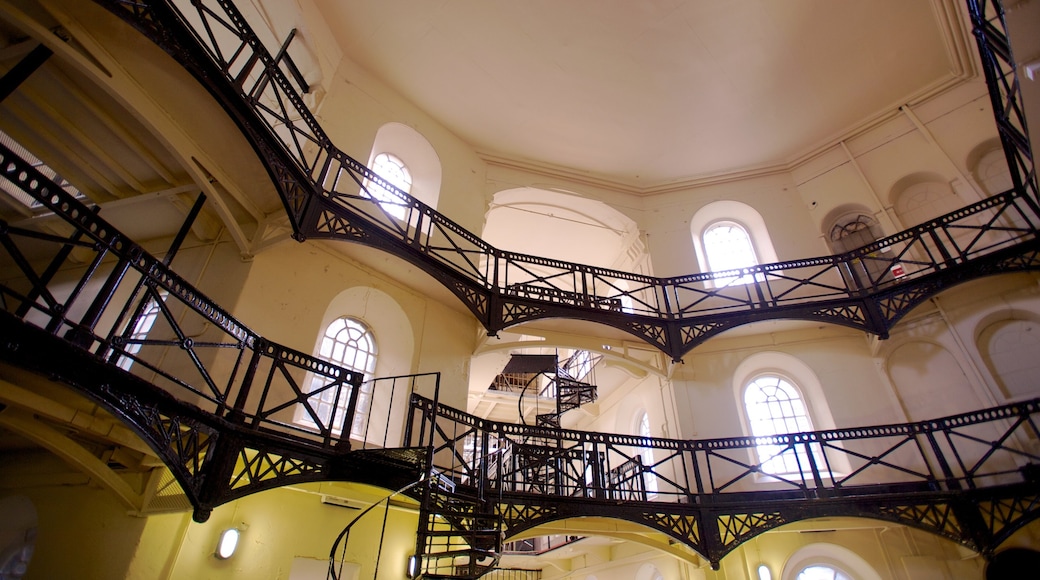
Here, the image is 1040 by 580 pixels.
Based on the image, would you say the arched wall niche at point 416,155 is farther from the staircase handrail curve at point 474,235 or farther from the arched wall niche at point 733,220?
the arched wall niche at point 733,220

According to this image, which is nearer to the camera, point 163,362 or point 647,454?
point 163,362

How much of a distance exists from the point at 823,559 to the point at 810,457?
7.46ft

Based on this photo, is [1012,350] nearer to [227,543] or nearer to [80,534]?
[227,543]

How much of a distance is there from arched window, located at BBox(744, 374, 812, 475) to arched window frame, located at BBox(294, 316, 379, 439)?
324 inches

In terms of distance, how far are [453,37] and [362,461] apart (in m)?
9.53

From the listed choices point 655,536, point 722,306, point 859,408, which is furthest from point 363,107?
point 859,408

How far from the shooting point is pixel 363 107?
11383 mm

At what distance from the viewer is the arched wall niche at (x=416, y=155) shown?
476 inches

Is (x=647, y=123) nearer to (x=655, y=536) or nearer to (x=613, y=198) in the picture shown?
(x=613, y=198)

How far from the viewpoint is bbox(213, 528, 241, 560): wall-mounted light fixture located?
6402 mm

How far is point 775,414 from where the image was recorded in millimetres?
11297

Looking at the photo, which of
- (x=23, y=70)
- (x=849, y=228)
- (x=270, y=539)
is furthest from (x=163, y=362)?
(x=849, y=228)

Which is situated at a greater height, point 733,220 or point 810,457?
point 733,220

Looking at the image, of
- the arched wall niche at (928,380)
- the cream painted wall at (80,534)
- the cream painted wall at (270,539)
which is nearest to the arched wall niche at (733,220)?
the arched wall niche at (928,380)
